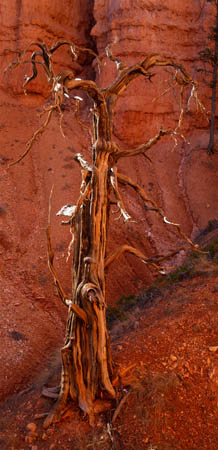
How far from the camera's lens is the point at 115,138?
19.8 metres

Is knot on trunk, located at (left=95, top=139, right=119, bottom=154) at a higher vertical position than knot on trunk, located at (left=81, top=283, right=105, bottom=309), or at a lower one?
higher

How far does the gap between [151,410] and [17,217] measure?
10.3 meters

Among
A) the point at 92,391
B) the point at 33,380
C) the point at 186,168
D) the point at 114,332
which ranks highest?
the point at 186,168

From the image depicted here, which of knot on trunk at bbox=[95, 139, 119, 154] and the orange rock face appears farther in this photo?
the orange rock face

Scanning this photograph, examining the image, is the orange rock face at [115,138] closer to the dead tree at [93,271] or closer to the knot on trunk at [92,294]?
the dead tree at [93,271]

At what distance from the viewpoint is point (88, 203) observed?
532cm

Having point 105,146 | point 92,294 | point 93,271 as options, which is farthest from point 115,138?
point 92,294

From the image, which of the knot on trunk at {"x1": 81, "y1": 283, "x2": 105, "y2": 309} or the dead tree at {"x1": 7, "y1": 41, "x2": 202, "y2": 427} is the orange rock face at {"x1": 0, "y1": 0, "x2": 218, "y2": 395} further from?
the knot on trunk at {"x1": 81, "y1": 283, "x2": 105, "y2": 309}

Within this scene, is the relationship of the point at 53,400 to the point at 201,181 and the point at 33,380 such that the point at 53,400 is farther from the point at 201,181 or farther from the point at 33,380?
the point at 201,181

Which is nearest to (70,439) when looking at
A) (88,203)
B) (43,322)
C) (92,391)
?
(92,391)

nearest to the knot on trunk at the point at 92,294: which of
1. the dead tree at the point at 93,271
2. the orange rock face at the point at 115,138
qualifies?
the dead tree at the point at 93,271

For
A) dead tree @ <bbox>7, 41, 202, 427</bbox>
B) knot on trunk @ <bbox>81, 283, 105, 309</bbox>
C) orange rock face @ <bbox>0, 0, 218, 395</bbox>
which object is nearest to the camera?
knot on trunk @ <bbox>81, 283, 105, 309</bbox>

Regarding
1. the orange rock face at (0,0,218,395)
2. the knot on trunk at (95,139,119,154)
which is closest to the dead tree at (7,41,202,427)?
the knot on trunk at (95,139,119,154)

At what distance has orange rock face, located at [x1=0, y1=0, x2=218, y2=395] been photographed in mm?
13695
